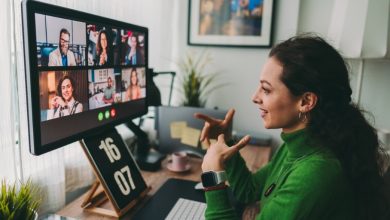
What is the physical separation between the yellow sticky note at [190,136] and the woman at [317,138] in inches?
24.1

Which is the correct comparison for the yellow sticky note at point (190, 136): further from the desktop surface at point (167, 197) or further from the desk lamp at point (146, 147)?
the desktop surface at point (167, 197)

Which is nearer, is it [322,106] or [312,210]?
[312,210]

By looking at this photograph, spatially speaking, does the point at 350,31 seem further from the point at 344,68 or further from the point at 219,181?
the point at 219,181

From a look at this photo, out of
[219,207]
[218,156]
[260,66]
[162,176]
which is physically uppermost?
[260,66]

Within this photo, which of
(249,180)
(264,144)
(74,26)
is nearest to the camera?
(74,26)

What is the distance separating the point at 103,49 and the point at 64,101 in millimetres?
236

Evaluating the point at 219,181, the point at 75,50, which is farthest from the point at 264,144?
the point at 75,50

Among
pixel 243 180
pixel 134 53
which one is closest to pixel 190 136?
pixel 243 180

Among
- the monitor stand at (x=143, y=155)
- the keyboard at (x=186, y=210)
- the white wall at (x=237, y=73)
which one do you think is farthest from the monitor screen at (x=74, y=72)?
the white wall at (x=237, y=73)

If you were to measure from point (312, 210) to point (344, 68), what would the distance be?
433 millimetres

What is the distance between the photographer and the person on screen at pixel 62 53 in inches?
32.4

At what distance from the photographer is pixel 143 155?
1535 mm

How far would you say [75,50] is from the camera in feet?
2.94

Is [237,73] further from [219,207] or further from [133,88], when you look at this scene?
[219,207]
